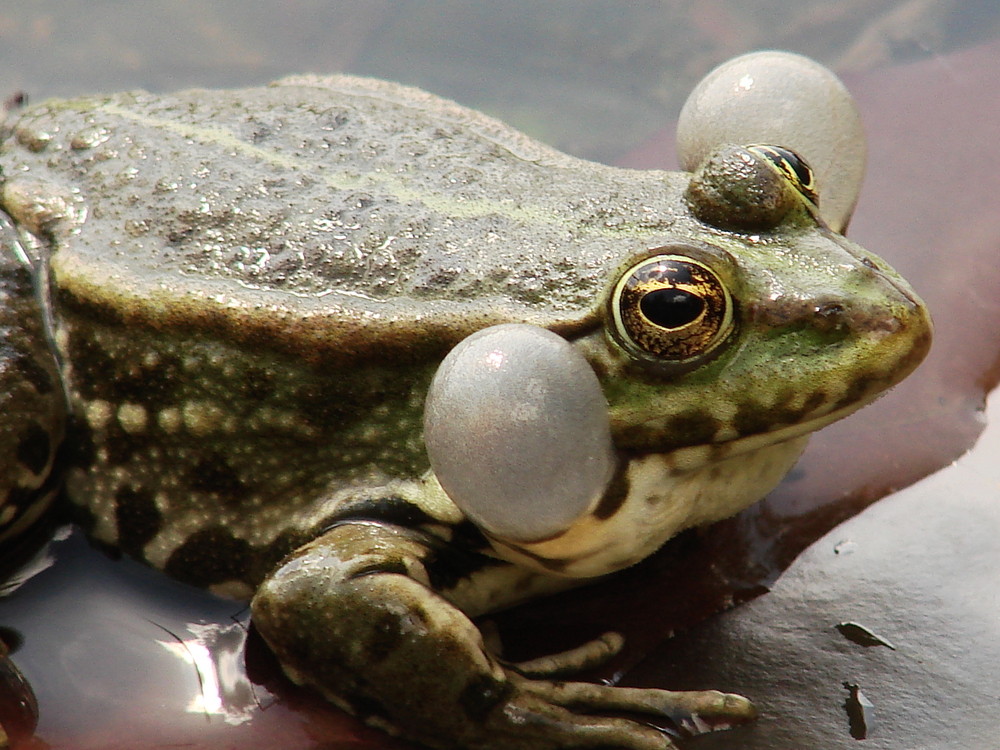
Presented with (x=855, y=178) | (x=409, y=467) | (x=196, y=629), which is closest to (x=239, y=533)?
(x=196, y=629)

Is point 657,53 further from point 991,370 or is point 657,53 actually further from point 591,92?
point 991,370

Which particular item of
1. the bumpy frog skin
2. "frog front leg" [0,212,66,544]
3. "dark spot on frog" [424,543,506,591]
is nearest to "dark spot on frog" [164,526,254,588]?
the bumpy frog skin

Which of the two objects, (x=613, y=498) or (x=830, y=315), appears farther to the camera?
(x=613, y=498)

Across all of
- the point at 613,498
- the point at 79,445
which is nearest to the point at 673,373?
the point at 613,498

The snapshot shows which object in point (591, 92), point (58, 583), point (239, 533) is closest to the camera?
point (239, 533)

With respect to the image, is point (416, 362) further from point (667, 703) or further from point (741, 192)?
point (667, 703)

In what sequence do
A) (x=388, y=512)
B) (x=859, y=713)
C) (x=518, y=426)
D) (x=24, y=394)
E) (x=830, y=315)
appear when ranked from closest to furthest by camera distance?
(x=518, y=426) < (x=830, y=315) < (x=859, y=713) < (x=388, y=512) < (x=24, y=394)

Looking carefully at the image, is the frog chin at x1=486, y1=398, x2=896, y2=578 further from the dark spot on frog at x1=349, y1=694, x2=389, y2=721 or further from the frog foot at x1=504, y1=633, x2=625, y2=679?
the dark spot on frog at x1=349, y1=694, x2=389, y2=721

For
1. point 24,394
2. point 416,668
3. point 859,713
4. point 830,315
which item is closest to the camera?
point 830,315

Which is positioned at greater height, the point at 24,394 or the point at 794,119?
the point at 794,119
